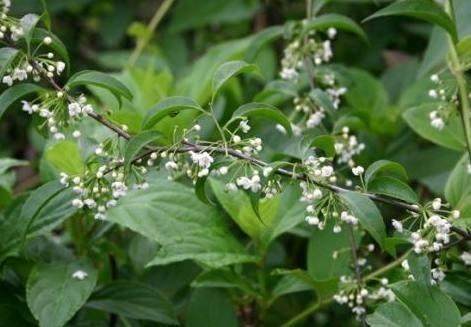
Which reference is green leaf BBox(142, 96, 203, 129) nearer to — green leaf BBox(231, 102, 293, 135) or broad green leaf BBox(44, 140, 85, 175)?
green leaf BBox(231, 102, 293, 135)

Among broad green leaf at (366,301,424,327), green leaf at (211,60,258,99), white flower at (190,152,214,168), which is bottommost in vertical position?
broad green leaf at (366,301,424,327)

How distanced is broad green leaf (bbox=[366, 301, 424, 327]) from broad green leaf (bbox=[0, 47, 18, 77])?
0.58m

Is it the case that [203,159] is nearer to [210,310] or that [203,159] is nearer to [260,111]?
[260,111]

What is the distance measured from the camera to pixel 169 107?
110cm

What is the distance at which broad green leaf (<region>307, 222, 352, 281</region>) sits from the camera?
4.79 feet

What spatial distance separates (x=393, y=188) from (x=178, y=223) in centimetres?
46

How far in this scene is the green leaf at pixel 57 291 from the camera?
49.6 inches

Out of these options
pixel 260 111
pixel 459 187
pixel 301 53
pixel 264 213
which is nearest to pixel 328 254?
pixel 264 213

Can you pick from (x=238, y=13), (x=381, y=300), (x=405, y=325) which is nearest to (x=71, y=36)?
(x=238, y=13)

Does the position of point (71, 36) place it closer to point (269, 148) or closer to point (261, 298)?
point (269, 148)

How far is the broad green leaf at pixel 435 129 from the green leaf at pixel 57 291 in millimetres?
670

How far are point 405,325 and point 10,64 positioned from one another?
63 centimetres

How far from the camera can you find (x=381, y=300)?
4.33 ft

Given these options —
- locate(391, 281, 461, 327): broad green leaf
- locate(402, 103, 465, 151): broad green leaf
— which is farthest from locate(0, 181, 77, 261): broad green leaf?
locate(402, 103, 465, 151): broad green leaf
